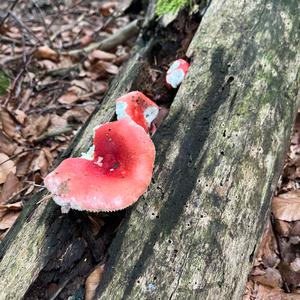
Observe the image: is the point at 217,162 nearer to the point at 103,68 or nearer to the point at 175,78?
the point at 175,78

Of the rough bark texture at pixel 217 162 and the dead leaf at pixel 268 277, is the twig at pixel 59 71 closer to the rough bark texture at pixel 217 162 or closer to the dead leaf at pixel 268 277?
the rough bark texture at pixel 217 162

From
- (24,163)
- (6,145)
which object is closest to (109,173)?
(24,163)

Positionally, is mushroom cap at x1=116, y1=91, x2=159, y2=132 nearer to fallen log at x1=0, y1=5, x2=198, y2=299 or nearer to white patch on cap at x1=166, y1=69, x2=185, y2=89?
white patch on cap at x1=166, y1=69, x2=185, y2=89

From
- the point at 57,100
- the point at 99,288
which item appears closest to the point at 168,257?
the point at 99,288

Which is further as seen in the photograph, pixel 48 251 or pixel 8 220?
pixel 8 220

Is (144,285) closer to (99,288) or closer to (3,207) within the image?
(99,288)

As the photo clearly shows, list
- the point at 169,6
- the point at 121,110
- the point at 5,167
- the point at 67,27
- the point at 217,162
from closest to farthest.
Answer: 1. the point at 217,162
2. the point at 121,110
3. the point at 5,167
4. the point at 169,6
5. the point at 67,27

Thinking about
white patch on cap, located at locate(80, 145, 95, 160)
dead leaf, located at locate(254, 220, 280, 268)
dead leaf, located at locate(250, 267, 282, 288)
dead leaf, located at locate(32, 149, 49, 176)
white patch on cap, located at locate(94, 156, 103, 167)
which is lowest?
dead leaf, located at locate(254, 220, 280, 268)

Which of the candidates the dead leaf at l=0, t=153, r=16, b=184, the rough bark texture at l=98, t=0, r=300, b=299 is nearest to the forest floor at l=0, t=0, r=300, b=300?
the dead leaf at l=0, t=153, r=16, b=184

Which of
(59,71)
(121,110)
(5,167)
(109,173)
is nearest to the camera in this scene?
(109,173)
